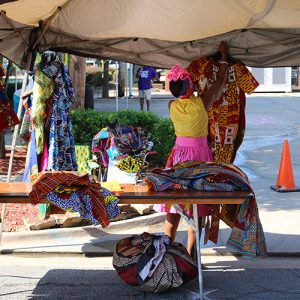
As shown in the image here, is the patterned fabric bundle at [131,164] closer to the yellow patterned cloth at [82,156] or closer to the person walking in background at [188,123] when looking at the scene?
the yellow patterned cloth at [82,156]

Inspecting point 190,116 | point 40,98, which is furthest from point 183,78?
point 40,98

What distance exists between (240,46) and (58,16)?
76.7 inches

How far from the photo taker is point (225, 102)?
21.5ft

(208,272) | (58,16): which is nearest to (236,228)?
(208,272)

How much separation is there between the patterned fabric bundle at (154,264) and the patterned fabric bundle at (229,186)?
1.69 ft

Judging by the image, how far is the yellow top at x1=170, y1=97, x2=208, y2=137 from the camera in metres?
5.82

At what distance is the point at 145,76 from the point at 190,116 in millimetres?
17113

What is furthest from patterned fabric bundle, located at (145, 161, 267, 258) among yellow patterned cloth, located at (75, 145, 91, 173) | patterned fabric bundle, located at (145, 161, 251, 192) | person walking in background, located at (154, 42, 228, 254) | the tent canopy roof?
yellow patterned cloth, located at (75, 145, 91, 173)

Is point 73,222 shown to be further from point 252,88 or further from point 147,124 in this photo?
point 147,124

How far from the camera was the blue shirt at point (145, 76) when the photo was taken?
2250cm

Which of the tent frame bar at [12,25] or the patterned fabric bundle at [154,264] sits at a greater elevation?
the tent frame bar at [12,25]

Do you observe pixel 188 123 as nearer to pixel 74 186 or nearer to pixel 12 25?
pixel 74 186

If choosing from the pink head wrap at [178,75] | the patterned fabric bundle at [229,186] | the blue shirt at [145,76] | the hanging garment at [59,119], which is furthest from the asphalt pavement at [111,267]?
the blue shirt at [145,76]

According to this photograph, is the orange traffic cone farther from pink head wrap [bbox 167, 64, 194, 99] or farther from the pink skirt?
pink head wrap [bbox 167, 64, 194, 99]
